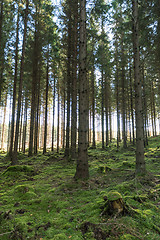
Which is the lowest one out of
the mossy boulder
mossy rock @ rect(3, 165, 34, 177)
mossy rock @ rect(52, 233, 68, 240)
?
mossy rock @ rect(3, 165, 34, 177)

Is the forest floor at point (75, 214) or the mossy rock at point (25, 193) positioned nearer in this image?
the forest floor at point (75, 214)

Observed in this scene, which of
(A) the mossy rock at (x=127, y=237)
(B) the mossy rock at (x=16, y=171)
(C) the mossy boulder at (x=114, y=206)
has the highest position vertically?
(C) the mossy boulder at (x=114, y=206)

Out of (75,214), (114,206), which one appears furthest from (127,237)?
(75,214)

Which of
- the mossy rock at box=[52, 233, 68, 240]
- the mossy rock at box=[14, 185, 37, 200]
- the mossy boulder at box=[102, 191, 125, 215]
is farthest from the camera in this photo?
the mossy rock at box=[14, 185, 37, 200]

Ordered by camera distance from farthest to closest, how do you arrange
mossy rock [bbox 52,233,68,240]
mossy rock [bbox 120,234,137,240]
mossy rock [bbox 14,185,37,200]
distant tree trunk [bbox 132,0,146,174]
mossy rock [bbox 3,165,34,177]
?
1. mossy rock [bbox 3,165,34,177]
2. distant tree trunk [bbox 132,0,146,174]
3. mossy rock [bbox 14,185,37,200]
4. mossy rock [bbox 52,233,68,240]
5. mossy rock [bbox 120,234,137,240]

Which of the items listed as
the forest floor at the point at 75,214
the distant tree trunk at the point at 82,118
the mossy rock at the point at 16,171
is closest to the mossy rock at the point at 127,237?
the forest floor at the point at 75,214

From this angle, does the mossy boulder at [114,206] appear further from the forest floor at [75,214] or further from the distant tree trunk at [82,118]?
the distant tree trunk at [82,118]

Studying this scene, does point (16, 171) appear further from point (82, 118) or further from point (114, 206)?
point (114, 206)

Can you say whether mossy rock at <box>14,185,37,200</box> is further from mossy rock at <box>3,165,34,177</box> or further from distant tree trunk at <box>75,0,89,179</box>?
mossy rock at <box>3,165,34,177</box>

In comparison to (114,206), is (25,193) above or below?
below

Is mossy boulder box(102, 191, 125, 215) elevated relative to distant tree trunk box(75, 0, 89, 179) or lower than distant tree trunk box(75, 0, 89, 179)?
lower

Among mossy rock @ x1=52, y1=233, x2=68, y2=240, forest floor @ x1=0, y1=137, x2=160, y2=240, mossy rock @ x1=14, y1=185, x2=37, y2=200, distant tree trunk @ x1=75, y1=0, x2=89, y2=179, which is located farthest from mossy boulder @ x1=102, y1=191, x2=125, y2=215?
distant tree trunk @ x1=75, y1=0, x2=89, y2=179

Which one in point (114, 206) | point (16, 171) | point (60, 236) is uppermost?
point (114, 206)

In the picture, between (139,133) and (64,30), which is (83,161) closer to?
(139,133)
